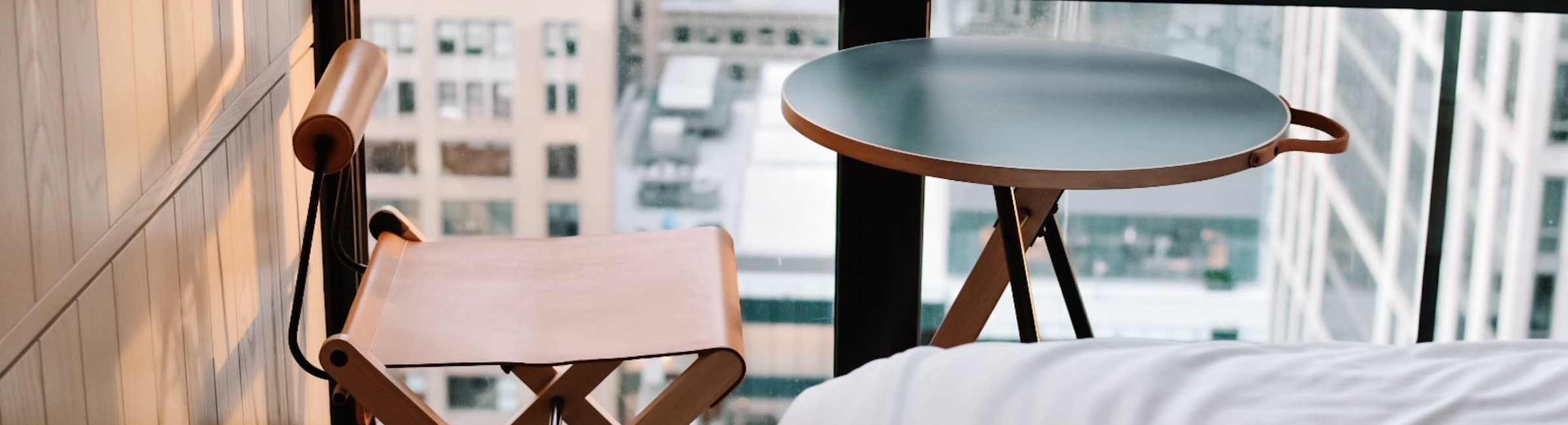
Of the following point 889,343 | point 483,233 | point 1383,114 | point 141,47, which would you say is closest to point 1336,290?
point 1383,114

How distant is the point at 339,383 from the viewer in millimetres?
1693

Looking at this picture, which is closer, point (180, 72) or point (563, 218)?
point (180, 72)

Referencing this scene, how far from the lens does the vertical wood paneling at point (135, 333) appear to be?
159cm

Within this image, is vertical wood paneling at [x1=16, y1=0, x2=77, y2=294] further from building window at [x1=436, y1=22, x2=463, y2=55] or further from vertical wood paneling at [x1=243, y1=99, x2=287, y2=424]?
building window at [x1=436, y1=22, x2=463, y2=55]

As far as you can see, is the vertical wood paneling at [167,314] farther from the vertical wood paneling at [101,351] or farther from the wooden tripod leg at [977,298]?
the wooden tripod leg at [977,298]

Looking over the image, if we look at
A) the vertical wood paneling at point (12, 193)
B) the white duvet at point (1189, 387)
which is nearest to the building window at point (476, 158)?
the vertical wood paneling at point (12, 193)

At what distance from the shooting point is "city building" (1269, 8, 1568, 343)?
2.45 metres

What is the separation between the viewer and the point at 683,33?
244 centimetres

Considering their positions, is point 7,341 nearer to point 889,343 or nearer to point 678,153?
point 678,153

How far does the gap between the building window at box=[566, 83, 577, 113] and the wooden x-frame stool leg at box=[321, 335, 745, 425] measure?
0.68 metres

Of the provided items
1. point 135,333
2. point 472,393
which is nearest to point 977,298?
point 472,393

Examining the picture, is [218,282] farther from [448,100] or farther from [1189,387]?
[1189,387]

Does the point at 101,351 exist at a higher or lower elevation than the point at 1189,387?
lower

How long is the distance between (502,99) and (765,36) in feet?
1.48
